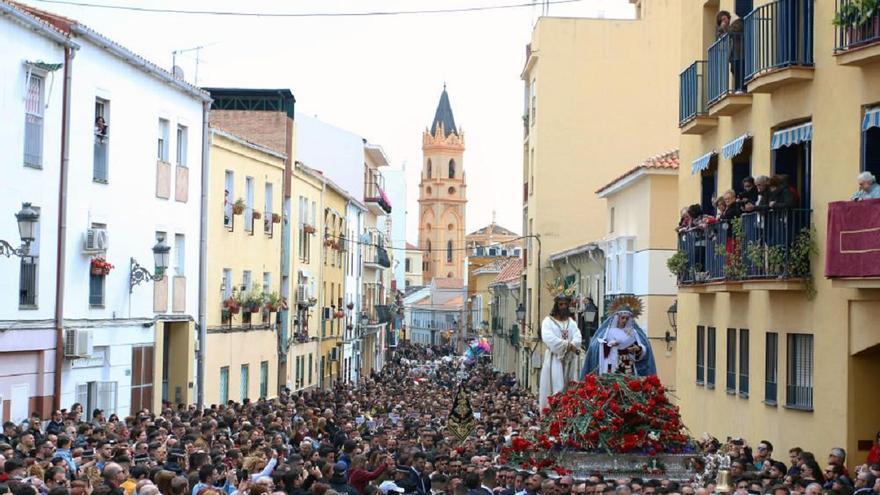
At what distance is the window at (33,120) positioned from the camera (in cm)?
2383

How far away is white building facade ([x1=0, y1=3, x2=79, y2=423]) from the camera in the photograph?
23031mm

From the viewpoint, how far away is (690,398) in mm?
26609

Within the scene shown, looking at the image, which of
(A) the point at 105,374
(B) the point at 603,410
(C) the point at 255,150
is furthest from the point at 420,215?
(B) the point at 603,410

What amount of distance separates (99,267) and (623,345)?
1211 cm

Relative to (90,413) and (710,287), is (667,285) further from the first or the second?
(90,413)

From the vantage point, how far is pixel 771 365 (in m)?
21.3

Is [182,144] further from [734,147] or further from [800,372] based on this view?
[800,372]

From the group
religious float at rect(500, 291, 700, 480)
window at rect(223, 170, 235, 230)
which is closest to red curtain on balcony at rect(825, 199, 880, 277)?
religious float at rect(500, 291, 700, 480)

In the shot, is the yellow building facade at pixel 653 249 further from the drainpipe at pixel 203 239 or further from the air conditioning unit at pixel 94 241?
the air conditioning unit at pixel 94 241

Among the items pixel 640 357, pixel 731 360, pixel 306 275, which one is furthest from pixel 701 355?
pixel 306 275

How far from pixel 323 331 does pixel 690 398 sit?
2727 centimetres

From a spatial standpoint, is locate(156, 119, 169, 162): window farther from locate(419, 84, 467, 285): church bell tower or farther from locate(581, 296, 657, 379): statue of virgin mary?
locate(419, 84, 467, 285): church bell tower

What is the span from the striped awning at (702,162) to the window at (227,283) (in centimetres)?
1476

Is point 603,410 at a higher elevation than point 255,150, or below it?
below
